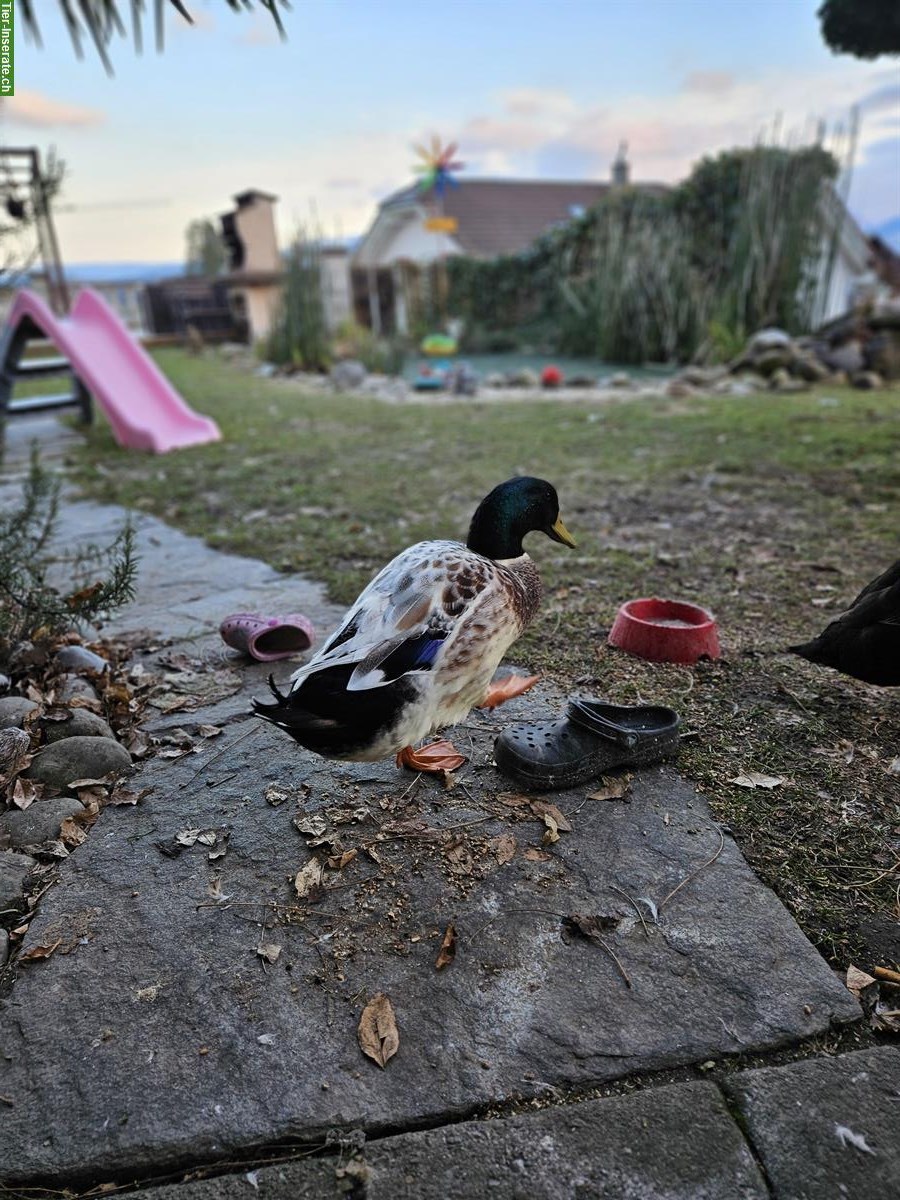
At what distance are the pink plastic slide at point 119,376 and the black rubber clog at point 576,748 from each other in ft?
18.1

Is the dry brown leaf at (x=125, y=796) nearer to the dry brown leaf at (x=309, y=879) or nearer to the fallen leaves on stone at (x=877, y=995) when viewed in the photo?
the dry brown leaf at (x=309, y=879)

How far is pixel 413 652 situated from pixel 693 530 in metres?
2.89

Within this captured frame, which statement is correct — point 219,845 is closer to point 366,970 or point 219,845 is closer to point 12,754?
point 366,970

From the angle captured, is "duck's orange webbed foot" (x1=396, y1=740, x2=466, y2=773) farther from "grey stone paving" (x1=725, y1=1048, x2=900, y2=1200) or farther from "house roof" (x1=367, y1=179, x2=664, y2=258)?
"house roof" (x1=367, y1=179, x2=664, y2=258)

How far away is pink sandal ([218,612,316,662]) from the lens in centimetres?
276

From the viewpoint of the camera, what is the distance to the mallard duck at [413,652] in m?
1.68

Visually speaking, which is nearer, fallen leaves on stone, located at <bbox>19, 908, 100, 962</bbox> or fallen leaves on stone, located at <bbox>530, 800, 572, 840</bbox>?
fallen leaves on stone, located at <bbox>19, 908, 100, 962</bbox>

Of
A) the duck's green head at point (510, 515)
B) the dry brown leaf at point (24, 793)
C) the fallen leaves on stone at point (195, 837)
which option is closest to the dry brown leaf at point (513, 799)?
the duck's green head at point (510, 515)

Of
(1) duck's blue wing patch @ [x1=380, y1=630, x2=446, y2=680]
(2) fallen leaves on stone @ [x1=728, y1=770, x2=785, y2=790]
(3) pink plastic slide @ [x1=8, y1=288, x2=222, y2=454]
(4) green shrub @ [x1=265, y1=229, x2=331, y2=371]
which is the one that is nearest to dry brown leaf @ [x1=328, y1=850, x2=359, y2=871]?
(1) duck's blue wing patch @ [x1=380, y1=630, x2=446, y2=680]

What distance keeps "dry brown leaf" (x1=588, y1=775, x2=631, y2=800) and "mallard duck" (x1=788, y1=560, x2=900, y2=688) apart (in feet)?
2.44

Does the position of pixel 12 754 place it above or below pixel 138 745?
above

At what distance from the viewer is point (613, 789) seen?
2066 mm

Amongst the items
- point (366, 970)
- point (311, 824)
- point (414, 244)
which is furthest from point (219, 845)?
point (414, 244)

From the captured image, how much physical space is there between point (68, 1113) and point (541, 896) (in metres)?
0.95
